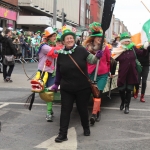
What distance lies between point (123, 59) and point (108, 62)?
83 centimetres

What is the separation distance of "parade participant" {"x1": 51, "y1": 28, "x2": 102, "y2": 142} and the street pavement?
0.37 m

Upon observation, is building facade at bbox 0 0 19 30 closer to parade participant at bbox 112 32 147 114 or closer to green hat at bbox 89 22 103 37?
parade participant at bbox 112 32 147 114

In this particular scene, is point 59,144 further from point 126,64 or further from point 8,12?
point 8,12

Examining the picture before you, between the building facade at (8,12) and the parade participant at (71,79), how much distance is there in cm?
2323

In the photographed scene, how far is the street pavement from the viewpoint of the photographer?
484 cm

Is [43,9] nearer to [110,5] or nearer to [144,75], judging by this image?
[144,75]

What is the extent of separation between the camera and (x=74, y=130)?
18.5ft

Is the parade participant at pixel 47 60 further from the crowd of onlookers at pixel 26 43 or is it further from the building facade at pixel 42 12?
the building facade at pixel 42 12

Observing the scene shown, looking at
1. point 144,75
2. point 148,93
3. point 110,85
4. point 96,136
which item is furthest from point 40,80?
point 148,93

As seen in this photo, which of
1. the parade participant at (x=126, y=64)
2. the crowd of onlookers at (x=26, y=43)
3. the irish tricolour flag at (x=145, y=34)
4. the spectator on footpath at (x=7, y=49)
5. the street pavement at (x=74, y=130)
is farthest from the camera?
the crowd of onlookers at (x=26, y=43)

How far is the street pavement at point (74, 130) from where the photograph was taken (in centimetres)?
484

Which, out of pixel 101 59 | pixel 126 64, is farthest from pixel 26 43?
pixel 101 59

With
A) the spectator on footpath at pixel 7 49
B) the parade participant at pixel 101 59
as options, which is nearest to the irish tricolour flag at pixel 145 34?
the parade participant at pixel 101 59

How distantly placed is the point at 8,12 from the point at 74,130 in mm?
24954
